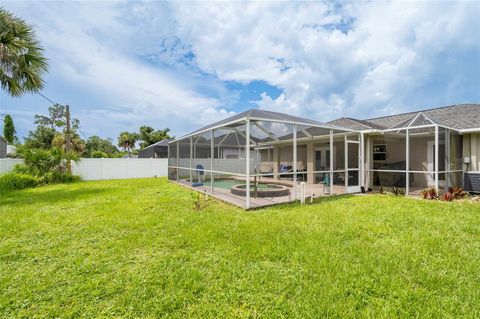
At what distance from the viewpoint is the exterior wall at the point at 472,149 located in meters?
9.00

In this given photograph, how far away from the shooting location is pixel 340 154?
1075 cm

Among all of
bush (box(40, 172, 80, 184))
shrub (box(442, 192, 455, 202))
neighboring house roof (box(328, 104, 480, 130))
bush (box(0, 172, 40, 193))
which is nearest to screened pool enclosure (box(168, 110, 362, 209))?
neighboring house roof (box(328, 104, 480, 130))

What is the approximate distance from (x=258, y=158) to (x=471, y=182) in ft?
29.8

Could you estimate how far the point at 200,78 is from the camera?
15.4 meters

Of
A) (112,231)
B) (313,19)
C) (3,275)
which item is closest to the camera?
(3,275)

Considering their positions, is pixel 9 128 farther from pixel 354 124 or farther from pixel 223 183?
pixel 354 124

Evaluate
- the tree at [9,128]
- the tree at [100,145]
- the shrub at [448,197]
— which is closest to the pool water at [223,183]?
the shrub at [448,197]

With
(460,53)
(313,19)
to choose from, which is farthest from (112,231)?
(460,53)

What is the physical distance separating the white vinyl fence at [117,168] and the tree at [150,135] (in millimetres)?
17128

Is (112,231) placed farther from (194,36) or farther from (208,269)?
(194,36)

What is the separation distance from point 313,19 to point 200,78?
8.56m

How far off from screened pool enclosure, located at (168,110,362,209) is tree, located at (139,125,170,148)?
22606 mm

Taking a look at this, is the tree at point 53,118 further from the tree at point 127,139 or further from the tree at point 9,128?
the tree at point 127,139

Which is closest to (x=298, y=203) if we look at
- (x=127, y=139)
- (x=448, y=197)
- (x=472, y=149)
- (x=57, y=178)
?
(x=448, y=197)
